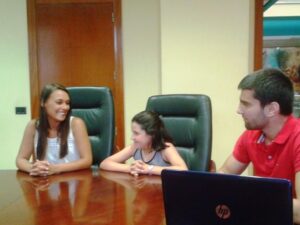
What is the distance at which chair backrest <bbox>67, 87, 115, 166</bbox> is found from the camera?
2695 mm

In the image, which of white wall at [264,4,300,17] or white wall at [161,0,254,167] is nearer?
white wall at [161,0,254,167]

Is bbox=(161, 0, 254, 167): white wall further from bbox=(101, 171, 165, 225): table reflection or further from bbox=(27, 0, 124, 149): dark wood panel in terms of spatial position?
bbox=(101, 171, 165, 225): table reflection

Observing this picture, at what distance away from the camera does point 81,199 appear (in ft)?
5.16

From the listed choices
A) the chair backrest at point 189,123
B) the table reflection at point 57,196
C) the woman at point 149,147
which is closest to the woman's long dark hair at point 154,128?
the woman at point 149,147

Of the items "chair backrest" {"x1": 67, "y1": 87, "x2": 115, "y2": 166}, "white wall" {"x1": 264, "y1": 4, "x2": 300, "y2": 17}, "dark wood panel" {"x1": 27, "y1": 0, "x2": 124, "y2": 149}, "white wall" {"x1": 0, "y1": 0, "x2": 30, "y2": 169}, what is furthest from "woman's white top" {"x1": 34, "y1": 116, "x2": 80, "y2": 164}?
"white wall" {"x1": 264, "y1": 4, "x2": 300, "y2": 17}

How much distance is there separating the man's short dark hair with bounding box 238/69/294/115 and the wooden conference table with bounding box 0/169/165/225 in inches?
23.3

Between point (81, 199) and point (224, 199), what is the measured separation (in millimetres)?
747

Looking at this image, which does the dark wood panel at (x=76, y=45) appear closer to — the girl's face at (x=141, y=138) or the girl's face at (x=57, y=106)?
the girl's face at (x=57, y=106)

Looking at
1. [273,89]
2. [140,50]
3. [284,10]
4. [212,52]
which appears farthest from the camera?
[284,10]

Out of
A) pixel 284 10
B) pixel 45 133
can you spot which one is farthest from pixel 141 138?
pixel 284 10

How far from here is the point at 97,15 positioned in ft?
12.5

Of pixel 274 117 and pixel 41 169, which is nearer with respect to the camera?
pixel 274 117

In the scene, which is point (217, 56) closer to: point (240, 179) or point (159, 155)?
point (159, 155)

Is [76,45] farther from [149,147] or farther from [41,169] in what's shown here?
[41,169]
